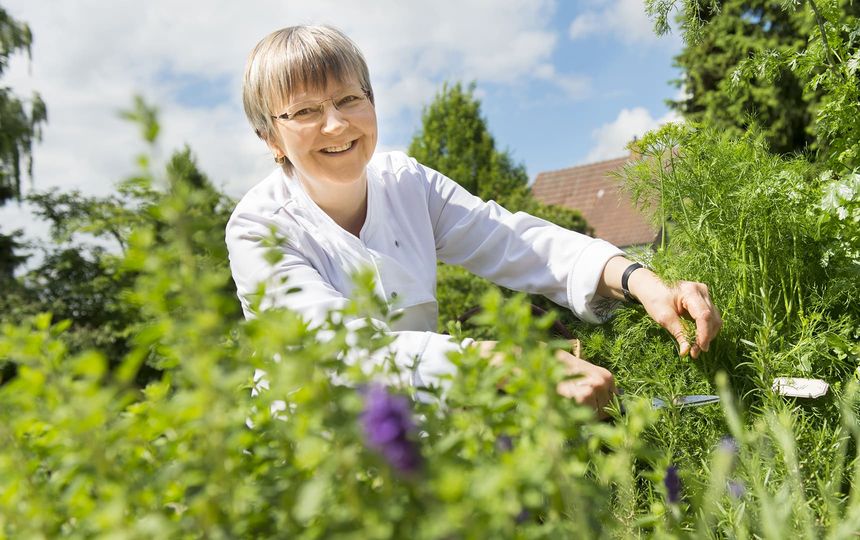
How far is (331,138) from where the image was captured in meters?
2.27

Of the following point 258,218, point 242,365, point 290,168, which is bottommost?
point 242,365

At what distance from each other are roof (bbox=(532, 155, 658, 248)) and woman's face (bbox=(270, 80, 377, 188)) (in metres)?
18.2

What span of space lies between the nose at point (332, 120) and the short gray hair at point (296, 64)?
68 mm

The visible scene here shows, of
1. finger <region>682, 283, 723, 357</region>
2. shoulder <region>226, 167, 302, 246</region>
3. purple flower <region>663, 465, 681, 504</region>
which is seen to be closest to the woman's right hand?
purple flower <region>663, 465, 681, 504</region>

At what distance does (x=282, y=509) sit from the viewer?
0.83 metres

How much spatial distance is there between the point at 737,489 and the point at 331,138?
4.93 ft

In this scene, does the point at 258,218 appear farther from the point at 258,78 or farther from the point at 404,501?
the point at 404,501

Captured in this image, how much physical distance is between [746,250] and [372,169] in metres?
1.35

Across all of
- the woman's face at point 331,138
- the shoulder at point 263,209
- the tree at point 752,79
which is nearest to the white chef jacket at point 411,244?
the shoulder at point 263,209

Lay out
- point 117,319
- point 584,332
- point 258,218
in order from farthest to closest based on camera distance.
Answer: point 117,319
point 584,332
point 258,218

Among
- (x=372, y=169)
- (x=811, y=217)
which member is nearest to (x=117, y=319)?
(x=372, y=169)

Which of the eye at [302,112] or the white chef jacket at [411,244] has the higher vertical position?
the eye at [302,112]

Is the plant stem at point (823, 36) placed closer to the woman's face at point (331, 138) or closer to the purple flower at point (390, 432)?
the woman's face at point (331, 138)

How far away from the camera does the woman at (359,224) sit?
6.98 ft
